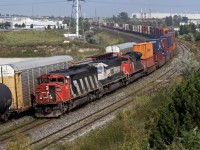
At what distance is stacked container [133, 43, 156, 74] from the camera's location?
42.7 m

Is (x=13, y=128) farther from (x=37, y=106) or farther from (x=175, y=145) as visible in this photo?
(x=175, y=145)

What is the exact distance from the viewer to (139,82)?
130ft

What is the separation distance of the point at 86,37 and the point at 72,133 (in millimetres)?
88941

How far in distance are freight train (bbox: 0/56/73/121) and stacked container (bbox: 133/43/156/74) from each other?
17.7 m

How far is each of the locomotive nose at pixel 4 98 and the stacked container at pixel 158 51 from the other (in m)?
25.4

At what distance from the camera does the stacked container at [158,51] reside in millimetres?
46688

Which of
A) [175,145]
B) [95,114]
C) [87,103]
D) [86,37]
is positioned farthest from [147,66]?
[86,37]

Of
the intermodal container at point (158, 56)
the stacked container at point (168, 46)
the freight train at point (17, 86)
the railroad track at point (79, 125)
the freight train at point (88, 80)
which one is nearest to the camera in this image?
the railroad track at point (79, 125)

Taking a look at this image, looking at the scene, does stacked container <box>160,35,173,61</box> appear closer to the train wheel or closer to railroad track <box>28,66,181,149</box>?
railroad track <box>28,66,181,149</box>

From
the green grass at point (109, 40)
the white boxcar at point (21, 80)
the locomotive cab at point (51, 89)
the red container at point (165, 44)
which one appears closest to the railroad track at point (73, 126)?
the locomotive cab at point (51, 89)

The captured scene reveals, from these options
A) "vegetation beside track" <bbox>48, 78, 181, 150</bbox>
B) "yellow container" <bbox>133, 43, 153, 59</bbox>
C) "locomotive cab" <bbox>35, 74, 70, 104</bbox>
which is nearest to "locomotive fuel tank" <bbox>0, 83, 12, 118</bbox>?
"locomotive cab" <bbox>35, 74, 70, 104</bbox>

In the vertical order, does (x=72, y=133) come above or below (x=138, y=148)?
below

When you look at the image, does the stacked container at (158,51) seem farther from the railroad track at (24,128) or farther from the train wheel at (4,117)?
the train wheel at (4,117)


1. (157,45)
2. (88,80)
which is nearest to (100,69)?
(88,80)
